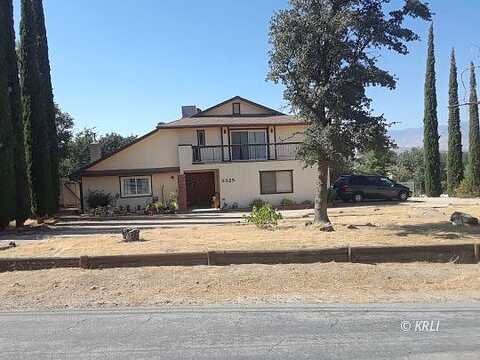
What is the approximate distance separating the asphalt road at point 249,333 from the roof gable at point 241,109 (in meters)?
27.5

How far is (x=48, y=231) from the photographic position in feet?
67.5

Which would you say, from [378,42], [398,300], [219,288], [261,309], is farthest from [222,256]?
[378,42]

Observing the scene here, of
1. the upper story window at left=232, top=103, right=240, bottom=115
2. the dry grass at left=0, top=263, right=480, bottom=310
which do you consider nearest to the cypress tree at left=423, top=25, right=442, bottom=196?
the upper story window at left=232, top=103, right=240, bottom=115

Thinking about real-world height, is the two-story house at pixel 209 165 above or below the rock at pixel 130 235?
above

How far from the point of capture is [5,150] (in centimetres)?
2017

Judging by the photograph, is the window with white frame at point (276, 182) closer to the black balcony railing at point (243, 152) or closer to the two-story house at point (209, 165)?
the two-story house at point (209, 165)

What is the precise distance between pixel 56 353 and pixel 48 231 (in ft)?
51.1

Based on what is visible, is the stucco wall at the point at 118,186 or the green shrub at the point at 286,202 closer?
the green shrub at the point at 286,202

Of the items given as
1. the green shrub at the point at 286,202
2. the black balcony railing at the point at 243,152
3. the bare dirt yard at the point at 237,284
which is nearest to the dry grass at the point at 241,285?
the bare dirt yard at the point at 237,284

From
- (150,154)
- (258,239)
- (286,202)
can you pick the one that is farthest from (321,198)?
(150,154)

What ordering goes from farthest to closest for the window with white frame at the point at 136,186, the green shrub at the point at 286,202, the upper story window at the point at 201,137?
the upper story window at the point at 201,137, the window with white frame at the point at 136,186, the green shrub at the point at 286,202

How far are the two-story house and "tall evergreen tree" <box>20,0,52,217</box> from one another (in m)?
5.66

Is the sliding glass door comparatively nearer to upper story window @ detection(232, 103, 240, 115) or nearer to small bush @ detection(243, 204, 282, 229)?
upper story window @ detection(232, 103, 240, 115)

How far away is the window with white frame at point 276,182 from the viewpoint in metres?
32.6
